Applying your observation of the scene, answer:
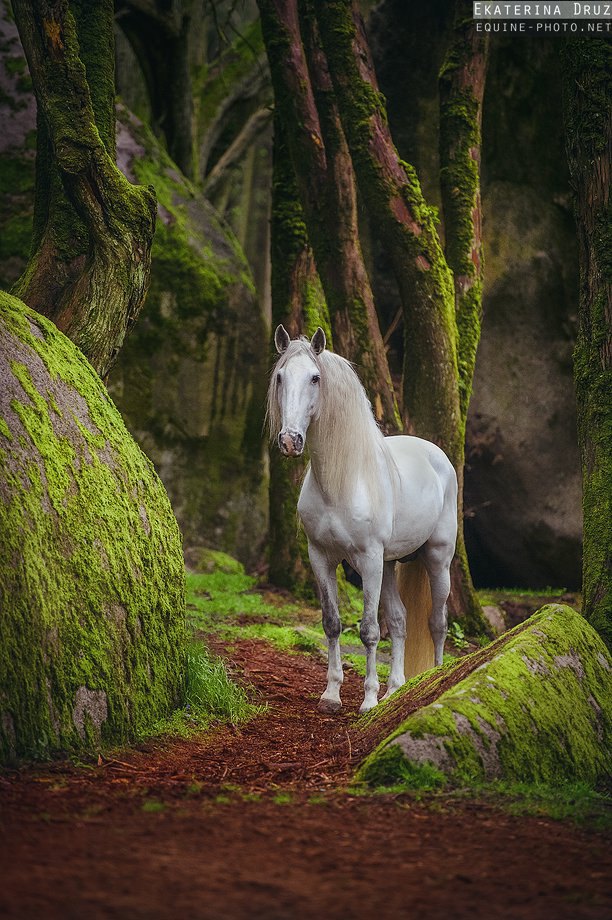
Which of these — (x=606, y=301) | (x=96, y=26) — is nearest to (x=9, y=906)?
(x=606, y=301)

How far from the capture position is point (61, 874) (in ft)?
8.82

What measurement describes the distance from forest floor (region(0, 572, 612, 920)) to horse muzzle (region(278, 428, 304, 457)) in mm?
1946

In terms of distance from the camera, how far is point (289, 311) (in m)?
10.8

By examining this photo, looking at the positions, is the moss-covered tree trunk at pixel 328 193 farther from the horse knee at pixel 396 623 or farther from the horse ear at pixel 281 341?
the horse ear at pixel 281 341

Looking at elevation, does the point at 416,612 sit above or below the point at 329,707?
above

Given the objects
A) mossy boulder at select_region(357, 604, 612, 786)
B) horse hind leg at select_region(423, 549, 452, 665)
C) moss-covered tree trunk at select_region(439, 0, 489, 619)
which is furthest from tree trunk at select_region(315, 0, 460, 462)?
mossy boulder at select_region(357, 604, 612, 786)

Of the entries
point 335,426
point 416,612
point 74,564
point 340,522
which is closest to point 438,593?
point 416,612

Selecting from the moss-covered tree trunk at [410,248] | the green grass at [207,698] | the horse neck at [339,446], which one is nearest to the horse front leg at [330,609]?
the horse neck at [339,446]

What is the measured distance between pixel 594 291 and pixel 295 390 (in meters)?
1.91

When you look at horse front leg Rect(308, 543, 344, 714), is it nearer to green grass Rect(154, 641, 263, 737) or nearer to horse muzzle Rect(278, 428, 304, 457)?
green grass Rect(154, 641, 263, 737)

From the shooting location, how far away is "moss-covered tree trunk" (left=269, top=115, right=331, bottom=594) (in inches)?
425

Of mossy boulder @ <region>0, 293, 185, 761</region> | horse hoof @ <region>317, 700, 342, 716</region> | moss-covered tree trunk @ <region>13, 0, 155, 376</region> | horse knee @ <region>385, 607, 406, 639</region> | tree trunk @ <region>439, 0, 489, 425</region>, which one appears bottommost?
horse hoof @ <region>317, 700, 342, 716</region>

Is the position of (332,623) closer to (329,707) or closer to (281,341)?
(329,707)

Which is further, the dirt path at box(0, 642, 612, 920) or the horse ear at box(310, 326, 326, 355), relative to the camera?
the horse ear at box(310, 326, 326, 355)
